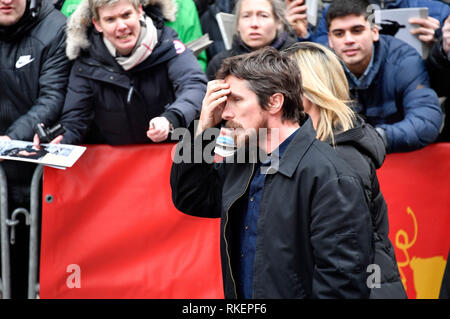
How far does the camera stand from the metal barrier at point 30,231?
4762 millimetres

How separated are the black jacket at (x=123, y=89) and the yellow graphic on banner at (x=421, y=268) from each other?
1.80 m

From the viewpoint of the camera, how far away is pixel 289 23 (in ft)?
18.9

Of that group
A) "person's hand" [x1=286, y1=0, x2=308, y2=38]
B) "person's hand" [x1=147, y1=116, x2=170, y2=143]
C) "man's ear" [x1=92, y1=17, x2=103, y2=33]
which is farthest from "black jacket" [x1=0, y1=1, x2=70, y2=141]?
"person's hand" [x1=286, y1=0, x2=308, y2=38]

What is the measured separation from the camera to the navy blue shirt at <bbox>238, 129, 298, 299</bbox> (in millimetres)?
3166

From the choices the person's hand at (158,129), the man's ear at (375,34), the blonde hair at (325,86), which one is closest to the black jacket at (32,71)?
the person's hand at (158,129)

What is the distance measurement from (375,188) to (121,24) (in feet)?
7.81

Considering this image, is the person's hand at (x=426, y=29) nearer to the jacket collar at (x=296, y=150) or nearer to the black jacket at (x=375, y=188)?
the black jacket at (x=375, y=188)

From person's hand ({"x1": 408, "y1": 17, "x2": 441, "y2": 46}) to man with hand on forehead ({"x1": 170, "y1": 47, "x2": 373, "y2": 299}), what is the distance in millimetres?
2475

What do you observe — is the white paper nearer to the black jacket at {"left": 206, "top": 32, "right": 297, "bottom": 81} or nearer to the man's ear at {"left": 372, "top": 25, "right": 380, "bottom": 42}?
the black jacket at {"left": 206, "top": 32, "right": 297, "bottom": 81}

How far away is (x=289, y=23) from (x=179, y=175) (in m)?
2.76

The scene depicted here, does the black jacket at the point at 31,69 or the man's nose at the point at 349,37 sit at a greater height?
the man's nose at the point at 349,37

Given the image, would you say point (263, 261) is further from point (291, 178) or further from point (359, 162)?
point (359, 162)

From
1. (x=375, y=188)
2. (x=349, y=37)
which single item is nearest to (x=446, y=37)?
(x=349, y=37)

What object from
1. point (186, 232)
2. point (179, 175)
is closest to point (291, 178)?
point (179, 175)
